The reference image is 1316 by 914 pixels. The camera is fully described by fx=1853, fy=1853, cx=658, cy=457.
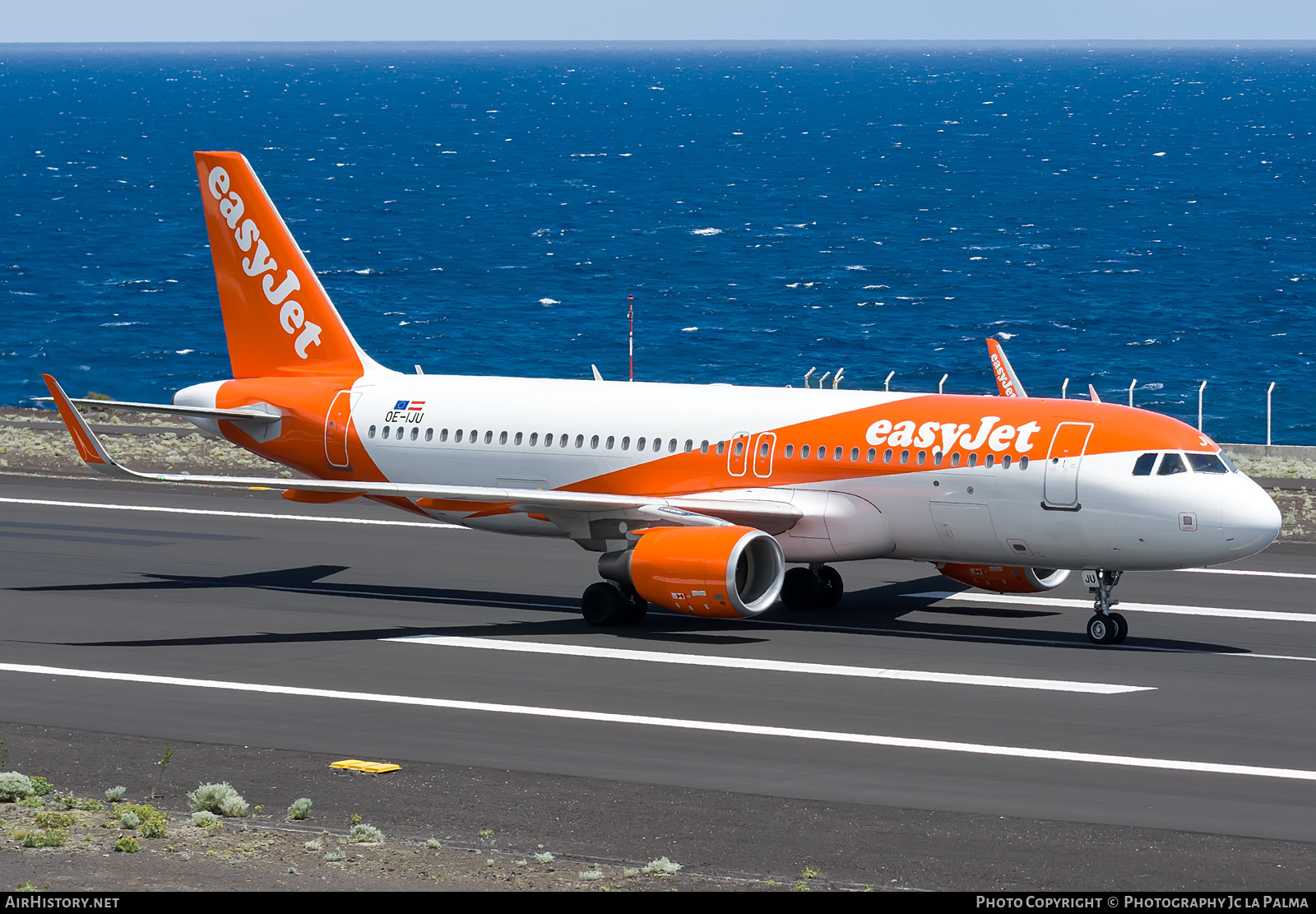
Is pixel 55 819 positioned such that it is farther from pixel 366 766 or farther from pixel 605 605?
pixel 605 605

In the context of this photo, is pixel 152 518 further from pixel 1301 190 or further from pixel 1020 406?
pixel 1301 190

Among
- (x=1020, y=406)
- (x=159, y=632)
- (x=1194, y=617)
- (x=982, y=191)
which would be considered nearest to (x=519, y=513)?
(x=159, y=632)

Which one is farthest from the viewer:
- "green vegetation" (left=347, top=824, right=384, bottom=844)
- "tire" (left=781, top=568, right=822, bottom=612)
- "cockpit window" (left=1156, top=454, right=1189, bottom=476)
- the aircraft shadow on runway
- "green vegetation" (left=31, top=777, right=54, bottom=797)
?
"tire" (left=781, top=568, right=822, bottom=612)

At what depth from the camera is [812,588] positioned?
32250 millimetres

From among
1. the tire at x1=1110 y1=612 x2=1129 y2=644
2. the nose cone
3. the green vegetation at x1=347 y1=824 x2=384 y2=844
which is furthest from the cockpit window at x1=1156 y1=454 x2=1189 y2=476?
the green vegetation at x1=347 y1=824 x2=384 y2=844

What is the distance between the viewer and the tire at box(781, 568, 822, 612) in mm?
32250

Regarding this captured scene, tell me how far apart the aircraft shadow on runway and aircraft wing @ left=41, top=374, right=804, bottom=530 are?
1.88 m

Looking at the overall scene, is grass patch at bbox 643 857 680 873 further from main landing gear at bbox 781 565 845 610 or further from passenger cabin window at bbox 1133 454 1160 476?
main landing gear at bbox 781 565 845 610

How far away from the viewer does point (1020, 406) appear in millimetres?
29828

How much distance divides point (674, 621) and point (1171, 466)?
8588 mm

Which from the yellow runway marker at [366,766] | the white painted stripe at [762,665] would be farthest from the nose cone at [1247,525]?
the yellow runway marker at [366,766]

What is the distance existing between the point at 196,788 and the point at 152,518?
24190mm

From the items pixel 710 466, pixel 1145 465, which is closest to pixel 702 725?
pixel 710 466

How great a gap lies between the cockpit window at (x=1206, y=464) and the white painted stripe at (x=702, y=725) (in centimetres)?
765
